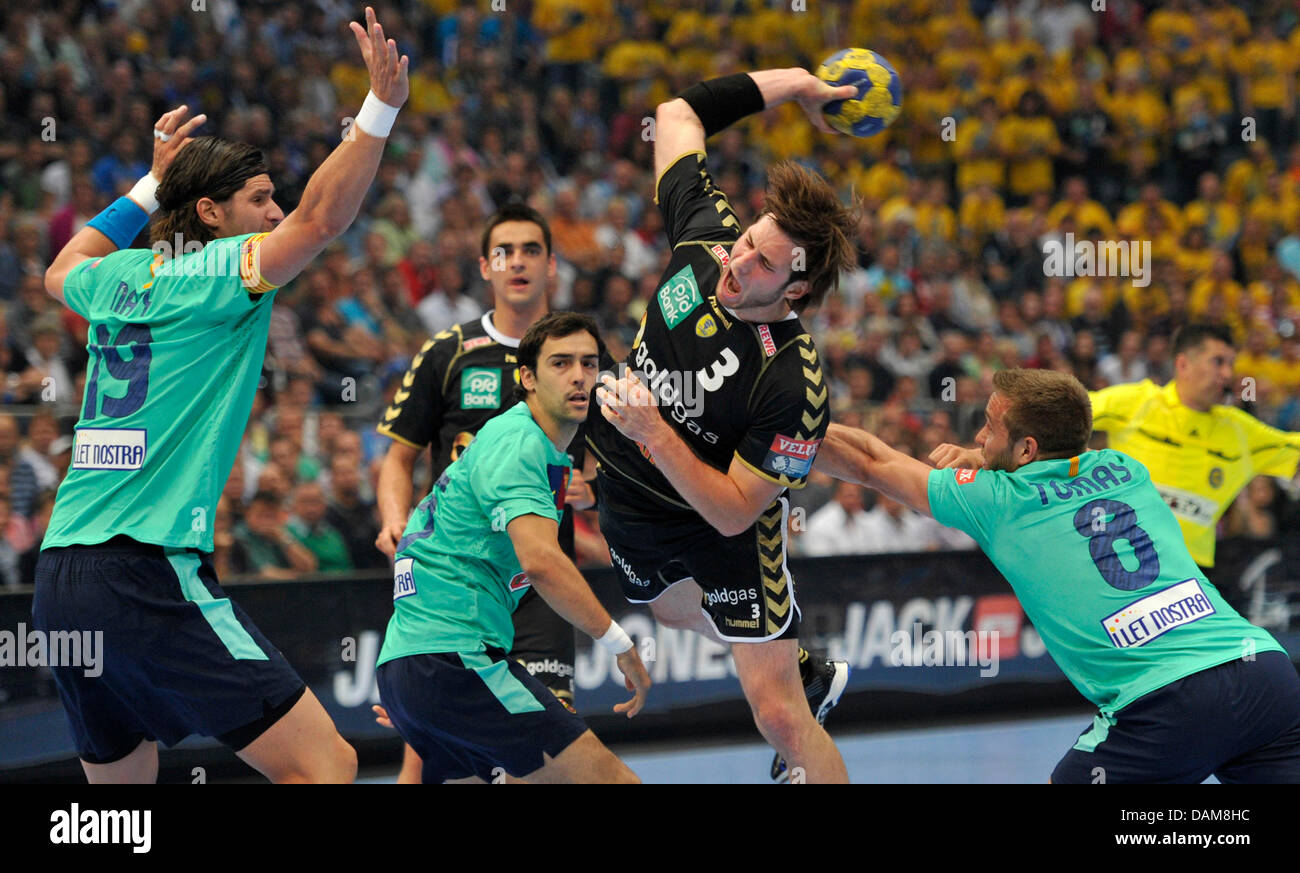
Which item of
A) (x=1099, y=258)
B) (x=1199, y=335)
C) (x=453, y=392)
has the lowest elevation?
(x=453, y=392)

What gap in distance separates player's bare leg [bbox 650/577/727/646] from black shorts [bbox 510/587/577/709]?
39 centimetres

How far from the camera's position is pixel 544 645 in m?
5.55

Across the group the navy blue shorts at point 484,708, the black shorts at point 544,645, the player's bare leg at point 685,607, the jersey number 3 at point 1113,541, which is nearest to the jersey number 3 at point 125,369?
the navy blue shorts at point 484,708

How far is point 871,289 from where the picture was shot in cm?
1248

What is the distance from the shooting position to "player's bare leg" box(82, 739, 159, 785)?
4.21m

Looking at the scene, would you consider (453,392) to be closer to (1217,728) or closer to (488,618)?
(488,618)

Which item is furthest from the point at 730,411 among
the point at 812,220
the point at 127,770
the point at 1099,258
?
the point at 1099,258

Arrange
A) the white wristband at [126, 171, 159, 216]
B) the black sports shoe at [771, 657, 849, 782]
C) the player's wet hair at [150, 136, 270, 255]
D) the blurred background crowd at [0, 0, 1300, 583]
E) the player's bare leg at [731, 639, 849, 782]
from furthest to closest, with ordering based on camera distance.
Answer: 1. the blurred background crowd at [0, 0, 1300, 583]
2. the black sports shoe at [771, 657, 849, 782]
3. the player's bare leg at [731, 639, 849, 782]
4. the white wristband at [126, 171, 159, 216]
5. the player's wet hair at [150, 136, 270, 255]

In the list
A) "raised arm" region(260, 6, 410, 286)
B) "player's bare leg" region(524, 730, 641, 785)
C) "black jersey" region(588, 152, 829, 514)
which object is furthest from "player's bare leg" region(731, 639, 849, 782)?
"raised arm" region(260, 6, 410, 286)

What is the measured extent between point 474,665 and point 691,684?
4.52 metres

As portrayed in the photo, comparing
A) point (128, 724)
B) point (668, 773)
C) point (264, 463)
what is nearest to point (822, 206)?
point (128, 724)

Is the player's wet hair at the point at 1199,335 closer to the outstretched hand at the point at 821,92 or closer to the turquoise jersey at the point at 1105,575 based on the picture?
the outstretched hand at the point at 821,92

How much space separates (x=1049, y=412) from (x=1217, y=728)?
1.05m

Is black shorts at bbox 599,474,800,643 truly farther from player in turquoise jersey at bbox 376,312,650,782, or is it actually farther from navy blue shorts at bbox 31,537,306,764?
navy blue shorts at bbox 31,537,306,764
